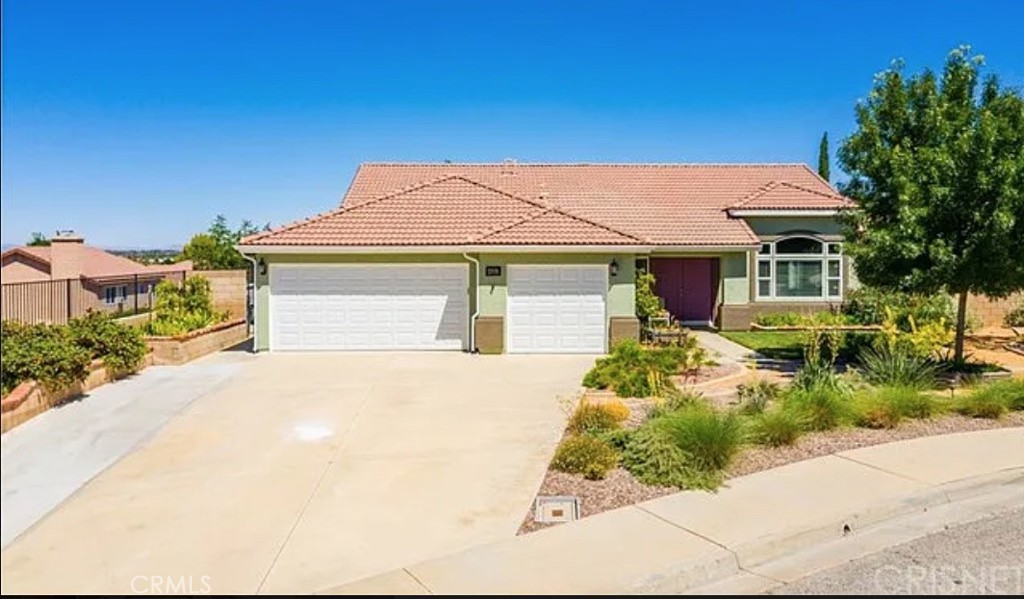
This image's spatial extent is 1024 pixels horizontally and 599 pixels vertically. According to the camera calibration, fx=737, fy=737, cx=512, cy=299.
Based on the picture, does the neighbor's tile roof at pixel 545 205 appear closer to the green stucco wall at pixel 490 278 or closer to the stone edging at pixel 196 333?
the green stucco wall at pixel 490 278

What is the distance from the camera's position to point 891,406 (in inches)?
410

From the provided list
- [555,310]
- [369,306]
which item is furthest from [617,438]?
[369,306]

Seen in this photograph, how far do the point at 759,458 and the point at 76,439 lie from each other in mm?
A: 7089

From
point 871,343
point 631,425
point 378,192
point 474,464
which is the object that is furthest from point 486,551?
point 378,192

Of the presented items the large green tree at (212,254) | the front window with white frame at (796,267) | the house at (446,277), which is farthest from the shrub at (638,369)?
the large green tree at (212,254)

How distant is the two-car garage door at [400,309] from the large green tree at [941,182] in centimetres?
659

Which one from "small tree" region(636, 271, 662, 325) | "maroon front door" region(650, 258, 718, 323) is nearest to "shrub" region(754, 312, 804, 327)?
"maroon front door" region(650, 258, 718, 323)

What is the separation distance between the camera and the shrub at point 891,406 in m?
10.3

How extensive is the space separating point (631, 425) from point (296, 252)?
1116 centimetres

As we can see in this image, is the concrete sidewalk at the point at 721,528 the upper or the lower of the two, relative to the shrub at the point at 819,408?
lower

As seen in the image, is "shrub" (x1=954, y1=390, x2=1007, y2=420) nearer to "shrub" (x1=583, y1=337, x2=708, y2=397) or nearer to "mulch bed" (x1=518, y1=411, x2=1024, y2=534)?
"mulch bed" (x1=518, y1=411, x2=1024, y2=534)

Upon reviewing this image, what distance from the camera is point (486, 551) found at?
612 centimetres

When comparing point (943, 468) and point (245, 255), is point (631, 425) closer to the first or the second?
point (943, 468)

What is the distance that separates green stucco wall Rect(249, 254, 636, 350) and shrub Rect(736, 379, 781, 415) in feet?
22.9
